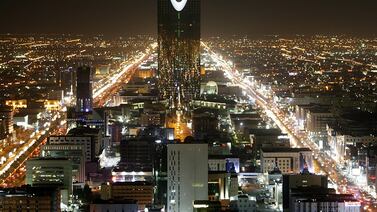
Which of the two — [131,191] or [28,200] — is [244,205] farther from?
[28,200]

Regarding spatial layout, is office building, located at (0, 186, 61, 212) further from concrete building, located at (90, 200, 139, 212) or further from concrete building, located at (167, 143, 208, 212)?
concrete building, located at (167, 143, 208, 212)

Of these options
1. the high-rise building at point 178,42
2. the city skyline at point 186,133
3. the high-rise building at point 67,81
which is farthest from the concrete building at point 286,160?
the high-rise building at point 67,81

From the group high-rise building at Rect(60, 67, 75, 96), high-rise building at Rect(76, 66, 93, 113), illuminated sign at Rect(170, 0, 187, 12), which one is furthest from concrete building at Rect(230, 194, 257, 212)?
high-rise building at Rect(60, 67, 75, 96)

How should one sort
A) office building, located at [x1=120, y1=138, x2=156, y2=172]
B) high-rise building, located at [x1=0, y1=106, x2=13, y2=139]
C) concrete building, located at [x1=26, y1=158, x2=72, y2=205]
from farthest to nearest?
high-rise building, located at [x1=0, y1=106, x2=13, y2=139], office building, located at [x1=120, y1=138, x2=156, y2=172], concrete building, located at [x1=26, y1=158, x2=72, y2=205]

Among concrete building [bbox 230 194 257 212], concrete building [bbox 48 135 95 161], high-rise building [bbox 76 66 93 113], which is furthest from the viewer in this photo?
Result: high-rise building [bbox 76 66 93 113]

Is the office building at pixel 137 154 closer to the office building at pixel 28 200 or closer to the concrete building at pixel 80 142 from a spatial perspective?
the concrete building at pixel 80 142

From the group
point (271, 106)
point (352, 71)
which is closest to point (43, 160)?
point (271, 106)
